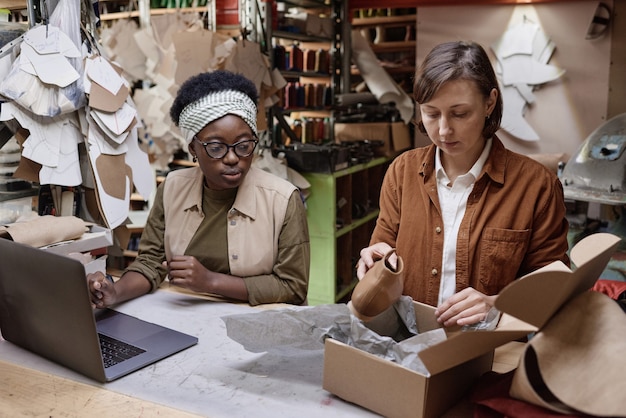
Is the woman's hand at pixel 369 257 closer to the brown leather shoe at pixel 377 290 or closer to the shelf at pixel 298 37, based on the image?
the brown leather shoe at pixel 377 290

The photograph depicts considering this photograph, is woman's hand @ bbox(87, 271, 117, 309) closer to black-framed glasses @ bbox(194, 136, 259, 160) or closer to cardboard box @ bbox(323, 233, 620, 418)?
black-framed glasses @ bbox(194, 136, 259, 160)

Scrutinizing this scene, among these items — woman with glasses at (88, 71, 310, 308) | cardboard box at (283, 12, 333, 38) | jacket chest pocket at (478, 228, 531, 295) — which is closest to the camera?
jacket chest pocket at (478, 228, 531, 295)

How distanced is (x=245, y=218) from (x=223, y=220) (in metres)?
0.08

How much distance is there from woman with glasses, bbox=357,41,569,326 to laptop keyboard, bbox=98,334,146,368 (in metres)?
0.59

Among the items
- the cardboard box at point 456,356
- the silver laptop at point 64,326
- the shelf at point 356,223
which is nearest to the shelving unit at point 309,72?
the shelf at point 356,223

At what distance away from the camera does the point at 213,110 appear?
75.7 inches

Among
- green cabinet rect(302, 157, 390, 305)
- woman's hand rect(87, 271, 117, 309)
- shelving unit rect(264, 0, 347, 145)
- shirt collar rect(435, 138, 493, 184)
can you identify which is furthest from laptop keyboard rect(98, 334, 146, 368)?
shelving unit rect(264, 0, 347, 145)

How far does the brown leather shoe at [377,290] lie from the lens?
1.30 m

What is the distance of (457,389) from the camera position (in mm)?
1188

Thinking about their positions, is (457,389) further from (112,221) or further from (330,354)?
(112,221)

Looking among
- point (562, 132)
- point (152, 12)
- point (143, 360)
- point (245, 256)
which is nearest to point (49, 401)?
point (143, 360)

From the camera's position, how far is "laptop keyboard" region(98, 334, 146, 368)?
4.74ft

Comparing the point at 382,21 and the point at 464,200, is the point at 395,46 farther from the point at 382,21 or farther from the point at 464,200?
the point at 464,200

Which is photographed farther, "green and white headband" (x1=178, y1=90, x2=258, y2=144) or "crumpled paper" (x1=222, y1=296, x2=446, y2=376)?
"green and white headband" (x1=178, y1=90, x2=258, y2=144)
